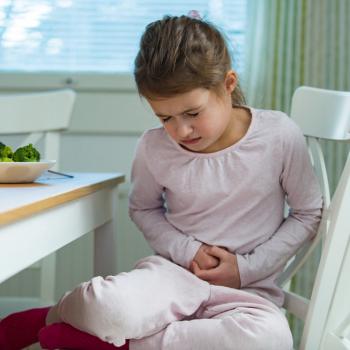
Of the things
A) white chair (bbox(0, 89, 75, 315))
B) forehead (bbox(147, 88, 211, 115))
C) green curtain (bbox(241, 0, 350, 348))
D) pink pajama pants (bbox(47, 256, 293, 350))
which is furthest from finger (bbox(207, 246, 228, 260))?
green curtain (bbox(241, 0, 350, 348))

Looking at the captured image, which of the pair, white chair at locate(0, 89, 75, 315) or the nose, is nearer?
the nose

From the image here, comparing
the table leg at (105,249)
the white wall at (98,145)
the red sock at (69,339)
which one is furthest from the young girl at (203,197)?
the white wall at (98,145)

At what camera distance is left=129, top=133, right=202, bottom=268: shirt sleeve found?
136cm

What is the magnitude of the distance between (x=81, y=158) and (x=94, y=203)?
0.99 m

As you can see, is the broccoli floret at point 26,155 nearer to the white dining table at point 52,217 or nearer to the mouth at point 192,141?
the white dining table at point 52,217

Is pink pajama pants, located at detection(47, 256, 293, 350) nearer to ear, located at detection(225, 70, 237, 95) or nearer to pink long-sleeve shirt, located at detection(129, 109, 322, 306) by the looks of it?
pink long-sleeve shirt, located at detection(129, 109, 322, 306)

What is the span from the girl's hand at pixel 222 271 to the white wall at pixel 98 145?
947 mm

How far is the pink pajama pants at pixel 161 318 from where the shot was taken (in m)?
1.07

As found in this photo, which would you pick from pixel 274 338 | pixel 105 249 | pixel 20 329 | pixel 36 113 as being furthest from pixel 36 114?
pixel 274 338

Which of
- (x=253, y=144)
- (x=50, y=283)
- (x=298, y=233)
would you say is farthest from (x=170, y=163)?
(x=50, y=283)

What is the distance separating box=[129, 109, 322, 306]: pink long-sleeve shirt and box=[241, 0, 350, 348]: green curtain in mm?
751

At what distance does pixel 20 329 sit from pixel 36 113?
664mm

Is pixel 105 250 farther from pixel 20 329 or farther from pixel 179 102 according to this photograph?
pixel 179 102

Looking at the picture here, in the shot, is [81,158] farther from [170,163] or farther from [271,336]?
[271,336]
